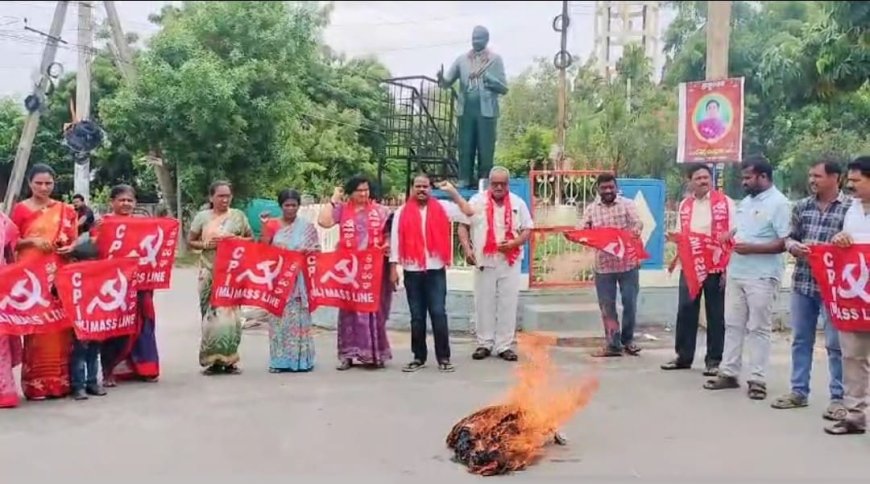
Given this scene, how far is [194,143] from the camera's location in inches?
429

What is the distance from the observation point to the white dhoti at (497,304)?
736 cm

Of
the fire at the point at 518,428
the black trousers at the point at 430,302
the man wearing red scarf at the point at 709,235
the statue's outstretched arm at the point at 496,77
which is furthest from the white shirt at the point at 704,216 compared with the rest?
the statue's outstretched arm at the point at 496,77

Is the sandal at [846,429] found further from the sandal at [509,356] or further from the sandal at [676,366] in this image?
the sandal at [509,356]

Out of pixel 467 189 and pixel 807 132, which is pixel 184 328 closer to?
pixel 467 189

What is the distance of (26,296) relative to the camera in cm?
557

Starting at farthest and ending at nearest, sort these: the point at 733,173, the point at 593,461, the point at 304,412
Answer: the point at 733,173 → the point at 304,412 → the point at 593,461

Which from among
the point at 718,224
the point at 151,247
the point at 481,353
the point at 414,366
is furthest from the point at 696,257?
the point at 151,247

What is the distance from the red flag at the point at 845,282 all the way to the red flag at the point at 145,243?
14.2 ft

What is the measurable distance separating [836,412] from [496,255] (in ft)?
9.74

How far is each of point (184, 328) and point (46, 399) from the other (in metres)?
3.46

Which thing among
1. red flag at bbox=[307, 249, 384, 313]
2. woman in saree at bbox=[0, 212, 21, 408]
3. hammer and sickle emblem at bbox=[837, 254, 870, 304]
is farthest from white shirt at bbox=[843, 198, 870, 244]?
woman in saree at bbox=[0, 212, 21, 408]

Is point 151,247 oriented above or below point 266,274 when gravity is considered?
above

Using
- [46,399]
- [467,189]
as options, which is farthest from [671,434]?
[467,189]

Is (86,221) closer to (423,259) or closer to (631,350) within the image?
(423,259)
